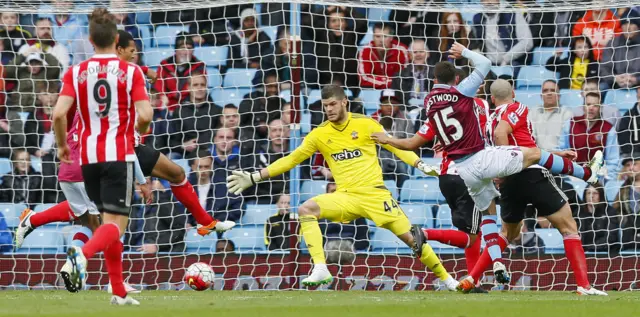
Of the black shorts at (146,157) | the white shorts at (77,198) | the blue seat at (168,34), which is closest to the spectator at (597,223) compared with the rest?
the black shorts at (146,157)

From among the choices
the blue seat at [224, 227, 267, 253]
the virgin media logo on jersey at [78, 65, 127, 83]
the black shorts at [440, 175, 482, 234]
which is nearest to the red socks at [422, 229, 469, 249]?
the black shorts at [440, 175, 482, 234]

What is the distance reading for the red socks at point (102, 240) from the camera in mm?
6023

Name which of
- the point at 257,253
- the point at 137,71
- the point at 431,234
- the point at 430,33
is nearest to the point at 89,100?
the point at 137,71

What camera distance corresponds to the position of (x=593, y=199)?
1095 centimetres

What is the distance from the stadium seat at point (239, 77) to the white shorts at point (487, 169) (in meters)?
3.62

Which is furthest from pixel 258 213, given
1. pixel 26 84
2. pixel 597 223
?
pixel 597 223

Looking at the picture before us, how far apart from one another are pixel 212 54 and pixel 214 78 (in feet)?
0.93

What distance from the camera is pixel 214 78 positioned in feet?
38.2

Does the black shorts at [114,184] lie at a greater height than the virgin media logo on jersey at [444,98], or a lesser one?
lesser

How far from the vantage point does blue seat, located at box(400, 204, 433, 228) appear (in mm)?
11172

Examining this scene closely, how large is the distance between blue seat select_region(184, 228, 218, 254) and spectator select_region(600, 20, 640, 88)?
4689 mm

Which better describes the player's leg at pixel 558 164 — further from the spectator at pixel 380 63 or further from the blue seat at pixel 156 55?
the blue seat at pixel 156 55

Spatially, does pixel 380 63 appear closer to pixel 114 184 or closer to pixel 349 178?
pixel 349 178

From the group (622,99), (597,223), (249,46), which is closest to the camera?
(597,223)
